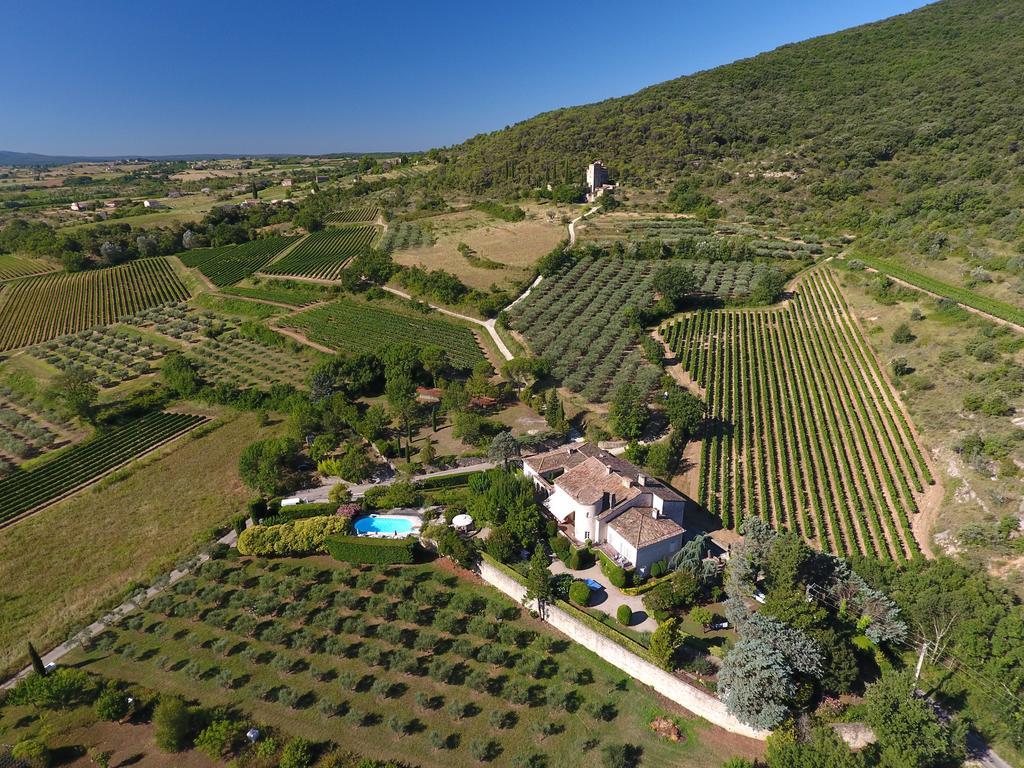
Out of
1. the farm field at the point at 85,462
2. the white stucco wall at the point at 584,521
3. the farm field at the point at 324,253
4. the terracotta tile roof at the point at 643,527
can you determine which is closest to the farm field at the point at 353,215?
the farm field at the point at 324,253

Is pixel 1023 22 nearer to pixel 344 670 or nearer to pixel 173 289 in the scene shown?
pixel 344 670

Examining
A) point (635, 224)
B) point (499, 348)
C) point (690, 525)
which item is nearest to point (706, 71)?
point (635, 224)

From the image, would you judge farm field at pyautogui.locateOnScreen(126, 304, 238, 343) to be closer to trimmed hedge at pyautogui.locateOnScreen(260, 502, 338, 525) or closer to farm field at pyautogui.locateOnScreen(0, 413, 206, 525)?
farm field at pyautogui.locateOnScreen(0, 413, 206, 525)

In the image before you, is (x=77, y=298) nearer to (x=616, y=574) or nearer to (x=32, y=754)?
(x=32, y=754)

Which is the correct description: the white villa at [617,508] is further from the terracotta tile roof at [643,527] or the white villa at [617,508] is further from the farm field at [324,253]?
the farm field at [324,253]

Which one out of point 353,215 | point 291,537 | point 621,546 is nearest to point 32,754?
point 291,537
